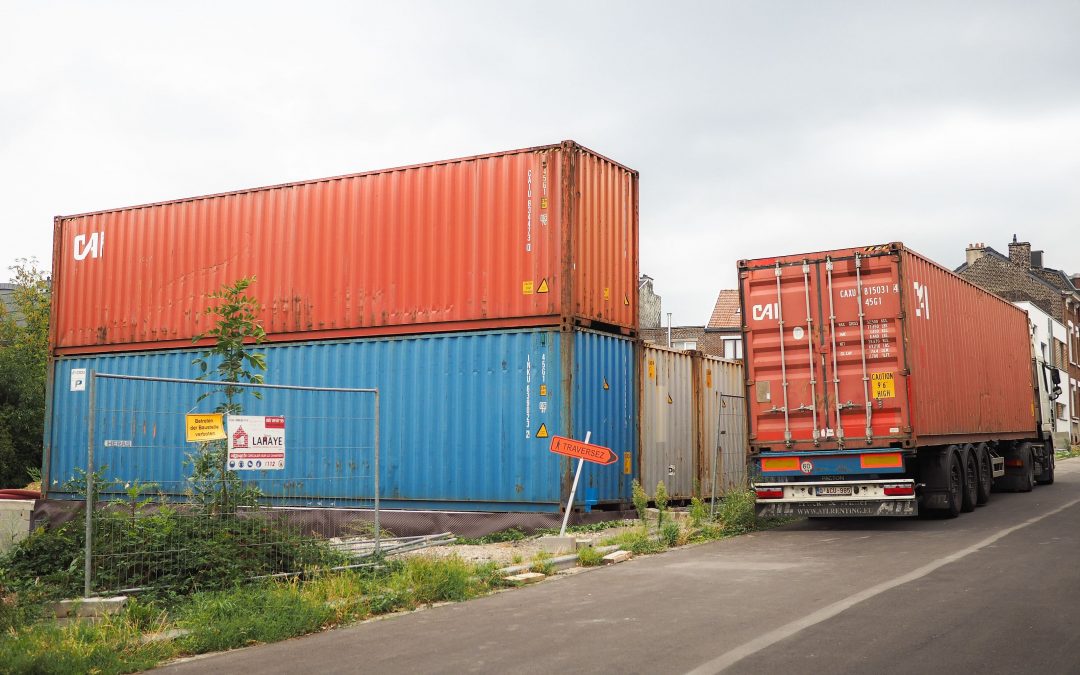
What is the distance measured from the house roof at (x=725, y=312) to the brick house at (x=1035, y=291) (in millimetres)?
12685

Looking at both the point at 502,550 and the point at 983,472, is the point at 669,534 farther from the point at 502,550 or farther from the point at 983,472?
the point at 983,472

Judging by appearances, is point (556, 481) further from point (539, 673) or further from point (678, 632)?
point (539, 673)

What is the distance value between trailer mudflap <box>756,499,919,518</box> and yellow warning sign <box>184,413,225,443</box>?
7.63m

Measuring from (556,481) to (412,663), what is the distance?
716 cm

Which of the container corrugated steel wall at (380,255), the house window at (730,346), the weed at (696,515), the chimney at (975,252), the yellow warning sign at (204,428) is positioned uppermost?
the chimney at (975,252)

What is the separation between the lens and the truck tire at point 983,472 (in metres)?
15.6

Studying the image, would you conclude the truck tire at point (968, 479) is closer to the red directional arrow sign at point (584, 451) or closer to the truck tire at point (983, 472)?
the truck tire at point (983, 472)

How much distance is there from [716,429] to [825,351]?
200 inches

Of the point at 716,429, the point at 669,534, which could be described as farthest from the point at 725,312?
the point at 669,534

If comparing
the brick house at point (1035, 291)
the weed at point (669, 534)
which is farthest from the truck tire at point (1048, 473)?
the brick house at point (1035, 291)

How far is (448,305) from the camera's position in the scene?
46.3 ft

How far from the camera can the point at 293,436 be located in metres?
8.69

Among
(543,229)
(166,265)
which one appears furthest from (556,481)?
(166,265)

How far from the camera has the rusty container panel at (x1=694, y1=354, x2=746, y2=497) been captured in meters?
17.3
